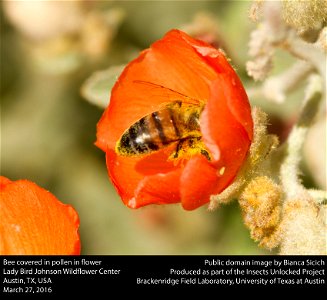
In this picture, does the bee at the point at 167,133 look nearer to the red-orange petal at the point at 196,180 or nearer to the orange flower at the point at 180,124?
the orange flower at the point at 180,124

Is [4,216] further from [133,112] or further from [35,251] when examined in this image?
[133,112]

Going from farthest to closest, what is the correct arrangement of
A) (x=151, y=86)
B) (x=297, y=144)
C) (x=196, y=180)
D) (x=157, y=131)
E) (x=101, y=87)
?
(x=101, y=87)
(x=297, y=144)
(x=151, y=86)
(x=157, y=131)
(x=196, y=180)

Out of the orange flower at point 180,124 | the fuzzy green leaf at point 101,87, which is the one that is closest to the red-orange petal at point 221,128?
the orange flower at point 180,124

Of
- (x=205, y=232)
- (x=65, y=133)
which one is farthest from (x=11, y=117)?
(x=205, y=232)

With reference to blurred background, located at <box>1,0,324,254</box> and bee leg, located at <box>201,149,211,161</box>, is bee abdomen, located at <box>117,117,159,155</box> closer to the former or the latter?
bee leg, located at <box>201,149,211,161</box>

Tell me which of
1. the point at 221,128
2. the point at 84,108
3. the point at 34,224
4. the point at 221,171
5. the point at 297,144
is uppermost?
the point at 221,128

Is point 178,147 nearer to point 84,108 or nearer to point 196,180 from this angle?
point 196,180

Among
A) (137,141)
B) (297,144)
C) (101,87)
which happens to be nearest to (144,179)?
(137,141)
